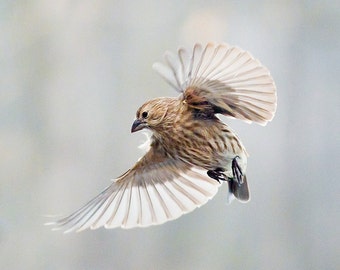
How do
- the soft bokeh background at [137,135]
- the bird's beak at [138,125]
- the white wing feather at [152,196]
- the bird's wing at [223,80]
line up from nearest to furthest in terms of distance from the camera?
the bird's wing at [223,80]
the bird's beak at [138,125]
the white wing feather at [152,196]
the soft bokeh background at [137,135]

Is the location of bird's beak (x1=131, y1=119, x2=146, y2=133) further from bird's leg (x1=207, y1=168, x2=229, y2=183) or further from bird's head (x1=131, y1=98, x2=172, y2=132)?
bird's leg (x1=207, y1=168, x2=229, y2=183)

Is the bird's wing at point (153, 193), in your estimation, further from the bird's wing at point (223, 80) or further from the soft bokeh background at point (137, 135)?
the soft bokeh background at point (137, 135)

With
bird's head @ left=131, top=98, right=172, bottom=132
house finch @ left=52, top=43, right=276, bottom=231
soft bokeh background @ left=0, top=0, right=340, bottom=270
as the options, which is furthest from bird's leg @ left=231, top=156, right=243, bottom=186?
soft bokeh background @ left=0, top=0, right=340, bottom=270

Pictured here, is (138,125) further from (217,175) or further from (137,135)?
(137,135)

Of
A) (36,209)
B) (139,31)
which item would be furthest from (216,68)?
(36,209)

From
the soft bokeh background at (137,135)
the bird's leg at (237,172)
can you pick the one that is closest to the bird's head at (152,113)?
the bird's leg at (237,172)

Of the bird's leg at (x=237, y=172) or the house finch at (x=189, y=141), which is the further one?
the bird's leg at (x=237, y=172)

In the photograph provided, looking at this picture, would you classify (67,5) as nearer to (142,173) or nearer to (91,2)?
(91,2)
